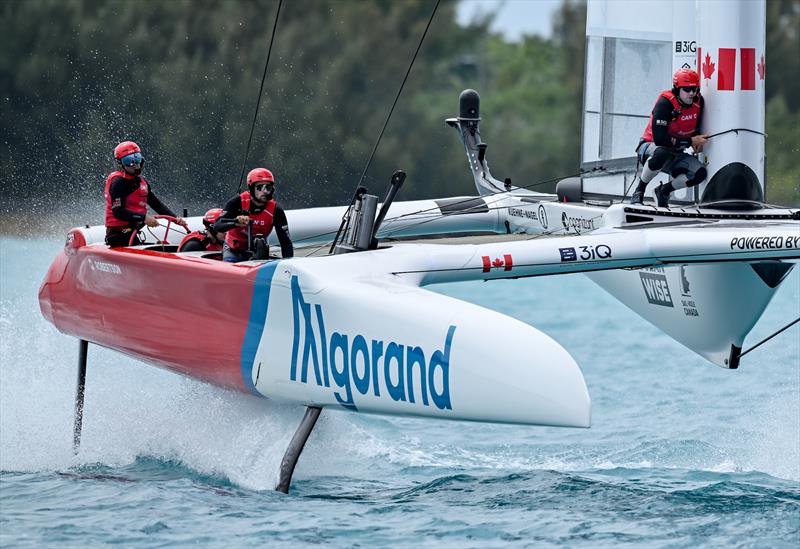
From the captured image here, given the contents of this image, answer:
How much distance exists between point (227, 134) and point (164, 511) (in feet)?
42.8

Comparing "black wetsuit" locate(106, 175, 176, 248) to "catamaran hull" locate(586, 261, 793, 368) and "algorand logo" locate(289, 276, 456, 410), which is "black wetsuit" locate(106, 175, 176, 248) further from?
"catamaran hull" locate(586, 261, 793, 368)

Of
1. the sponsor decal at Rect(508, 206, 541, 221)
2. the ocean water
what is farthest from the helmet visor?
the sponsor decal at Rect(508, 206, 541, 221)

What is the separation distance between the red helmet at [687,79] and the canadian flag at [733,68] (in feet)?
0.29

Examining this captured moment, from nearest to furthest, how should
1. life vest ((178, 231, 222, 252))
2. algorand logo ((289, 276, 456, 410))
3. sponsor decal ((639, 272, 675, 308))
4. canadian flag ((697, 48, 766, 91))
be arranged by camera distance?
algorand logo ((289, 276, 456, 410)) < canadian flag ((697, 48, 766, 91)) < life vest ((178, 231, 222, 252)) < sponsor decal ((639, 272, 675, 308))

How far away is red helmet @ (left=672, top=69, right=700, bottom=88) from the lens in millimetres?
5578

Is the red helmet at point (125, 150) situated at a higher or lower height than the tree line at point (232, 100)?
lower

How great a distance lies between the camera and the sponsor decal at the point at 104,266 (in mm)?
5750

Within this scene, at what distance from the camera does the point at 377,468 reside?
18.3ft

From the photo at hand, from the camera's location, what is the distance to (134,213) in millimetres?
6035

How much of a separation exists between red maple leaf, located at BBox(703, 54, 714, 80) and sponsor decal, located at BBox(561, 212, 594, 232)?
0.79m

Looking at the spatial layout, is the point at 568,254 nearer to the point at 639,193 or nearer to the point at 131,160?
the point at 639,193

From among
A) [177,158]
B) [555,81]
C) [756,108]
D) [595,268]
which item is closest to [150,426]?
[595,268]

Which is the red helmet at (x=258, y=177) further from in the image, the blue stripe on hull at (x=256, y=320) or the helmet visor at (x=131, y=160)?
the helmet visor at (x=131, y=160)

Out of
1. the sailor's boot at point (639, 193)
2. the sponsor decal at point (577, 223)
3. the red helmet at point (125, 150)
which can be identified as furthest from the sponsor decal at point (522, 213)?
the red helmet at point (125, 150)
